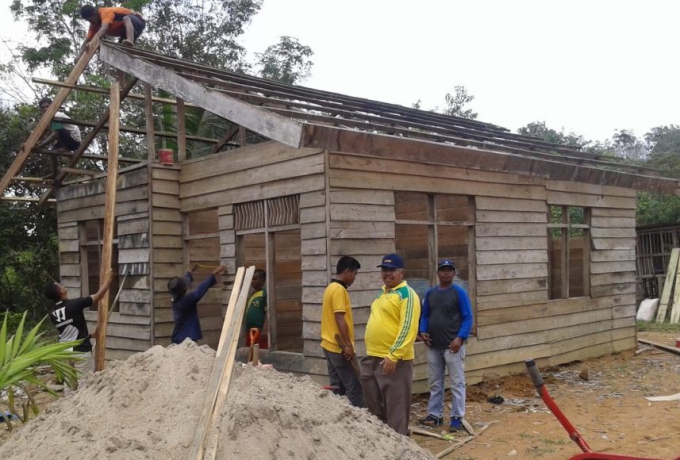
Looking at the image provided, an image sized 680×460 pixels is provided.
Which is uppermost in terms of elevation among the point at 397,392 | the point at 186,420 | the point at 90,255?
the point at 90,255

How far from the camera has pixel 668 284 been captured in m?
16.7

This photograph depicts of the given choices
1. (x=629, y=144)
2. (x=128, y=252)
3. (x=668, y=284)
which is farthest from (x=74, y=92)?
(x=629, y=144)

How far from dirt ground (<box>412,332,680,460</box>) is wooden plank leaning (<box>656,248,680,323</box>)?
6350 mm

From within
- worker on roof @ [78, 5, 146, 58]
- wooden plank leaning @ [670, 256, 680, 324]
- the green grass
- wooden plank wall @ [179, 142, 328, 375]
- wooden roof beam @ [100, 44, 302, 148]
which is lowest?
the green grass

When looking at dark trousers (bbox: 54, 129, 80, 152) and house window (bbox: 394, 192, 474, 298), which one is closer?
house window (bbox: 394, 192, 474, 298)

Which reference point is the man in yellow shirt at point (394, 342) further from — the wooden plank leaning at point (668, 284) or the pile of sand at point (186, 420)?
the wooden plank leaning at point (668, 284)

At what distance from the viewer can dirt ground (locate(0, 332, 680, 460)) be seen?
6023mm

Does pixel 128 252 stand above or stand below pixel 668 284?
above

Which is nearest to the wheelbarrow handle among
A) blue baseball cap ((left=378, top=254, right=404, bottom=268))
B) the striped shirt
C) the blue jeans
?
the striped shirt

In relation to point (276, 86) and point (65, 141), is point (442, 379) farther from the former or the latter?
point (65, 141)

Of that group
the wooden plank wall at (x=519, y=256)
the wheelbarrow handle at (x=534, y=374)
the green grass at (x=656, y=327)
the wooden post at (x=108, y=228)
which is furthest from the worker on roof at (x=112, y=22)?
the green grass at (x=656, y=327)

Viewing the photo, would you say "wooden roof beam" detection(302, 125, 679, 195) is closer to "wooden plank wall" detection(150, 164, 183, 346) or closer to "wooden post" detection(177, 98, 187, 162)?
"wooden post" detection(177, 98, 187, 162)

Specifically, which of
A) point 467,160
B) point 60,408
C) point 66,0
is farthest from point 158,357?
point 66,0

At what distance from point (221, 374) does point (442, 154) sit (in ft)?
15.4
